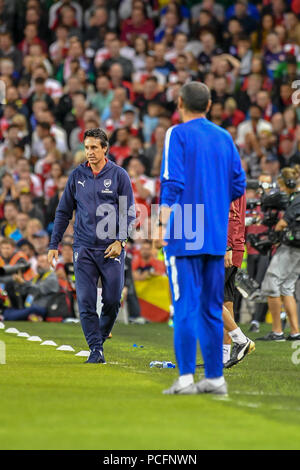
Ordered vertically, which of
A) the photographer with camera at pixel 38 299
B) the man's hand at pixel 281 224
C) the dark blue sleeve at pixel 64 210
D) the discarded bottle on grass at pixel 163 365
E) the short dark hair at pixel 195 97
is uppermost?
the short dark hair at pixel 195 97

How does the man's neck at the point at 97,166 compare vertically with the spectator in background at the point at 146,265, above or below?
above

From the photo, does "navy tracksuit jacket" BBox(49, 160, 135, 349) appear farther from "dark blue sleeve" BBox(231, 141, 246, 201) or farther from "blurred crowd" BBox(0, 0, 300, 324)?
"blurred crowd" BBox(0, 0, 300, 324)

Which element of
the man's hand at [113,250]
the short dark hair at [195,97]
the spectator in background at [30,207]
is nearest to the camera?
the short dark hair at [195,97]

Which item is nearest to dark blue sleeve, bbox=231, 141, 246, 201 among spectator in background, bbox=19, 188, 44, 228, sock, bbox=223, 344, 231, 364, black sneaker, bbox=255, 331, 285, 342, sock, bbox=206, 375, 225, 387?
sock, bbox=206, 375, 225, 387

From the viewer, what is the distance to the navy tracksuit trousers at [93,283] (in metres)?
10.8

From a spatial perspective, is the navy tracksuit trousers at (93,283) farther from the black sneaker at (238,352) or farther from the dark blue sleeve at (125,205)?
the black sneaker at (238,352)

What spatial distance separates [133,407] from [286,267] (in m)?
8.23

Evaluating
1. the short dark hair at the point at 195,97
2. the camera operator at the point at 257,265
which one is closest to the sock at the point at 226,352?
the short dark hair at the point at 195,97

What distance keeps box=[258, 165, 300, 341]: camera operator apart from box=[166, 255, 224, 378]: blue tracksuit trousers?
7.26 m

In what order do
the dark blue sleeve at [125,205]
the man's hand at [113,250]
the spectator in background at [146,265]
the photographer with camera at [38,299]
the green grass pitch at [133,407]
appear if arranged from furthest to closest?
the spectator in background at [146,265] < the photographer with camera at [38,299] < the dark blue sleeve at [125,205] < the man's hand at [113,250] < the green grass pitch at [133,407]

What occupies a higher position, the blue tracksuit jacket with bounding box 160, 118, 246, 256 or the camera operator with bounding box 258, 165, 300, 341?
the blue tracksuit jacket with bounding box 160, 118, 246, 256

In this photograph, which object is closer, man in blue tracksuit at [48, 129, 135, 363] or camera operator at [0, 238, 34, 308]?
man in blue tracksuit at [48, 129, 135, 363]

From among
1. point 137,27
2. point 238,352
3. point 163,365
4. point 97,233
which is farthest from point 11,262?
point 238,352

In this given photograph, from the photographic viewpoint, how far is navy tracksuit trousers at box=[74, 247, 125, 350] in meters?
10.8
